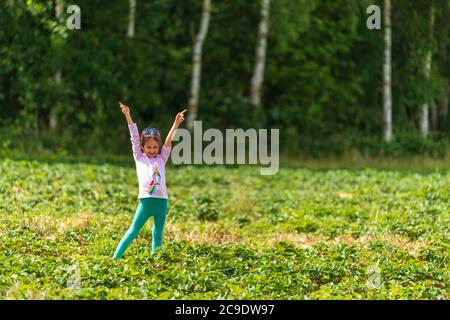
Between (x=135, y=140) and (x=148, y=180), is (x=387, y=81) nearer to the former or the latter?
(x=135, y=140)

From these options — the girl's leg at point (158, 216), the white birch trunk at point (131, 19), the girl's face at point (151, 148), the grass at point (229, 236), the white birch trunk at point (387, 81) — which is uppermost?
the white birch trunk at point (131, 19)

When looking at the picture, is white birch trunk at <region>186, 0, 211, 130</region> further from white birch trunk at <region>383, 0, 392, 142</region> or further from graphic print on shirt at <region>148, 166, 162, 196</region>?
graphic print on shirt at <region>148, 166, 162, 196</region>

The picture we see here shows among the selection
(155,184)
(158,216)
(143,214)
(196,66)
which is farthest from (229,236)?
(196,66)

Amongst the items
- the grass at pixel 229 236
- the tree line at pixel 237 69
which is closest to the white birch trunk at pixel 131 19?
the tree line at pixel 237 69

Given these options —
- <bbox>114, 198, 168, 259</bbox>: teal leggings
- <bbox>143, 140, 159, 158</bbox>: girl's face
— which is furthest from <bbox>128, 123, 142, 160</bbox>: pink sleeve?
<bbox>114, 198, 168, 259</bbox>: teal leggings

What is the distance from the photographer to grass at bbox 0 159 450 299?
972 centimetres

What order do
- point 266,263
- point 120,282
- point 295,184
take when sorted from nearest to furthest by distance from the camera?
point 120,282 → point 266,263 → point 295,184

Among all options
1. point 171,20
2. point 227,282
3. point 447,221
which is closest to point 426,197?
point 447,221

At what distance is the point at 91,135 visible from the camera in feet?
89.9

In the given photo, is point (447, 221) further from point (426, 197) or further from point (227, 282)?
point (227, 282)

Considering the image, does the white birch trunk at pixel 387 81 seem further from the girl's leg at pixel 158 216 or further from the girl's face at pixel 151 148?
the girl's face at pixel 151 148

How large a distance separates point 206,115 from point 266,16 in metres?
3.88

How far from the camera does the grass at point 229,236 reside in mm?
9719

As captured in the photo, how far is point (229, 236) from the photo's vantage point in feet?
45.1
